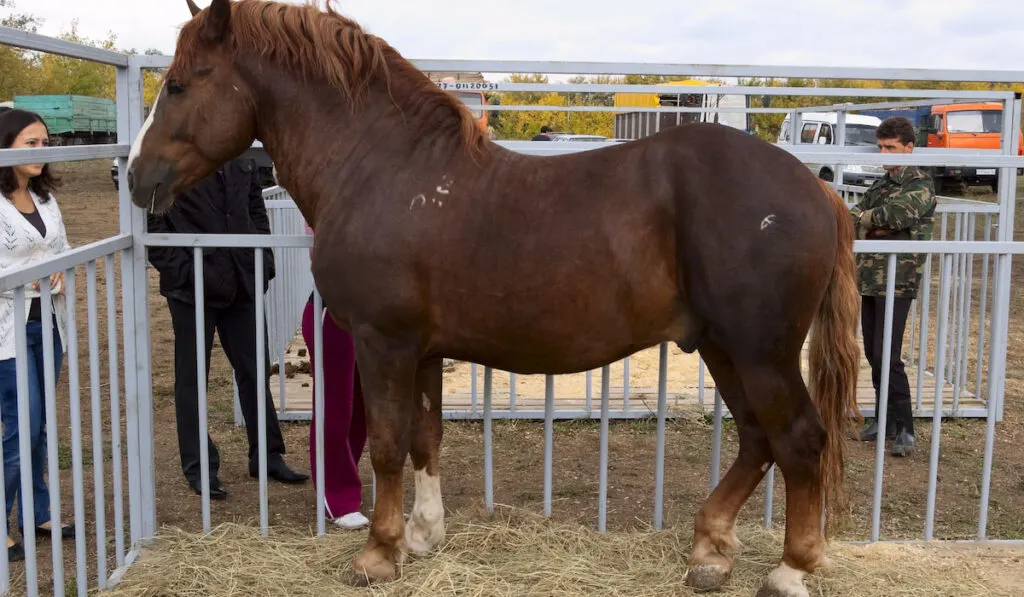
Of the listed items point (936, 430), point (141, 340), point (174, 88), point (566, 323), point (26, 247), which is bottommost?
point (936, 430)

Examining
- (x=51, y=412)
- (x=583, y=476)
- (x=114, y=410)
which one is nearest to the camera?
(x=51, y=412)

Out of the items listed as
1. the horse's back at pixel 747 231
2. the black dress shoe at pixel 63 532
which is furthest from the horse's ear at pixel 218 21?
the black dress shoe at pixel 63 532

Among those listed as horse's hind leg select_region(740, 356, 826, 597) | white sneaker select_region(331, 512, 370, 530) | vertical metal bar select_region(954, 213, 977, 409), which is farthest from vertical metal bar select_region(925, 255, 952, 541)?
vertical metal bar select_region(954, 213, 977, 409)

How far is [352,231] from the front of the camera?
2.76 meters

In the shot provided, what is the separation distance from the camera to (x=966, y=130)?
23.2 m

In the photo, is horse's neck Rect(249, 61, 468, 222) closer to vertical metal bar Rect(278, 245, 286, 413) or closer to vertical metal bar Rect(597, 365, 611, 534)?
vertical metal bar Rect(597, 365, 611, 534)

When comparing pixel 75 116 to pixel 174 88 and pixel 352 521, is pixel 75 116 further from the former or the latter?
pixel 174 88

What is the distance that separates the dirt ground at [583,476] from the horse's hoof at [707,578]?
1.59 feet

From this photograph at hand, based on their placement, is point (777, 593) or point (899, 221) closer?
point (777, 593)

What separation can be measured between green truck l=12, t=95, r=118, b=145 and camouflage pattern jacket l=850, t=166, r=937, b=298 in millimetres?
12682

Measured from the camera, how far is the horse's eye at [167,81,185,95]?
9.21 ft

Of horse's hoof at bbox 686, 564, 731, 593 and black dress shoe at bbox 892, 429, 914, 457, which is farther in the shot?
black dress shoe at bbox 892, 429, 914, 457

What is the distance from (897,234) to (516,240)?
330cm

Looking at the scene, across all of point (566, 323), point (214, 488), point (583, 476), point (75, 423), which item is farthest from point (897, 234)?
point (75, 423)
